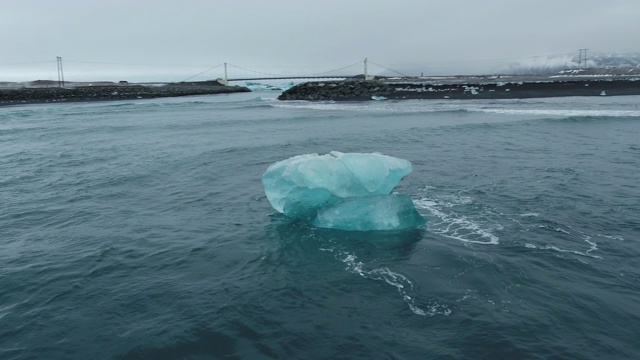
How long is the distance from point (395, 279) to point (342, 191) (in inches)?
106

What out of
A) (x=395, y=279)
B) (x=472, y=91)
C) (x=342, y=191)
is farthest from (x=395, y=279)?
(x=472, y=91)

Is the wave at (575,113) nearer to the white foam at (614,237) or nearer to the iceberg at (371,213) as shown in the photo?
the white foam at (614,237)

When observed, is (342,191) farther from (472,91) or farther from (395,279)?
(472,91)

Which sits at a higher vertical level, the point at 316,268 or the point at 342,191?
the point at 342,191

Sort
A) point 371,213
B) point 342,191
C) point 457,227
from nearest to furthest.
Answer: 1. point 371,213
2. point 457,227
3. point 342,191

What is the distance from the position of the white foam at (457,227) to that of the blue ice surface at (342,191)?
0.55 metres

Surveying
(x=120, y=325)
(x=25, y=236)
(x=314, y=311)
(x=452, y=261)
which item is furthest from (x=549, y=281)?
(x=25, y=236)

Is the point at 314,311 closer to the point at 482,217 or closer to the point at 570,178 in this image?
the point at 482,217

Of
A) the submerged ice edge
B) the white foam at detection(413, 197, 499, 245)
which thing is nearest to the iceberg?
the white foam at detection(413, 197, 499, 245)

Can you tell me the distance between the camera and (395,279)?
6.61 metres

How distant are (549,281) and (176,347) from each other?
18.0 ft

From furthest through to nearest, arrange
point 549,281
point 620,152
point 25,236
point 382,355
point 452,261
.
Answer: point 620,152
point 25,236
point 452,261
point 549,281
point 382,355

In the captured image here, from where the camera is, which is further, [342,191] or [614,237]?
[342,191]

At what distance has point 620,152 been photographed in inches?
625
